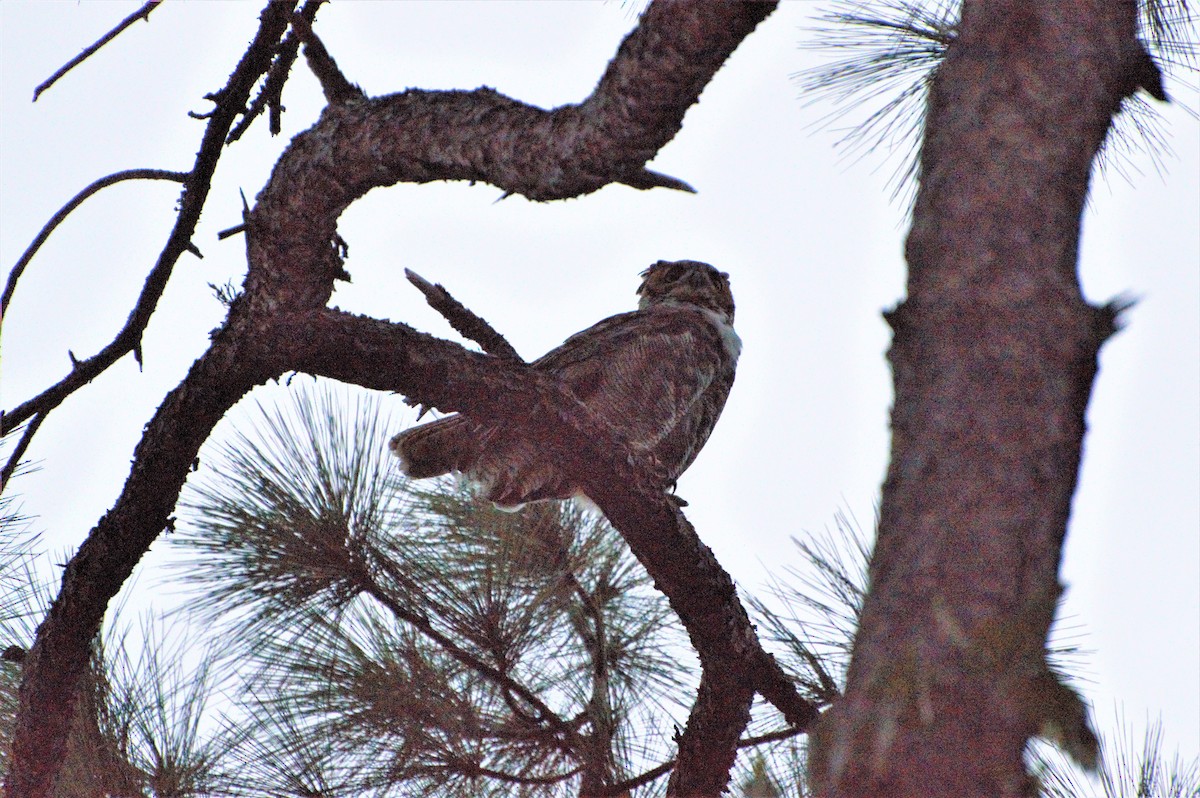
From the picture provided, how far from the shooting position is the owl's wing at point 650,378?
11.5 ft

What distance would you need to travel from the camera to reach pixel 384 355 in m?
2.08

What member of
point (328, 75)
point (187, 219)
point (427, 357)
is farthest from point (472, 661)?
point (328, 75)

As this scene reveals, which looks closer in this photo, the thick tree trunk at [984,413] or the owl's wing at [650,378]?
the thick tree trunk at [984,413]

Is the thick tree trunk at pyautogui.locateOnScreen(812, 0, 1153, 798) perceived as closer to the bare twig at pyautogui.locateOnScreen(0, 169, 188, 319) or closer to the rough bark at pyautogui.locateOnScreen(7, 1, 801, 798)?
the rough bark at pyautogui.locateOnScreen(7, 1, 801, 798)

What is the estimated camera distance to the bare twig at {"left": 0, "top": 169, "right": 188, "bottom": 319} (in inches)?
75.7

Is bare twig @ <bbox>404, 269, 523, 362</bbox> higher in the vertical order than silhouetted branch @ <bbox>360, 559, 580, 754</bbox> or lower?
higher

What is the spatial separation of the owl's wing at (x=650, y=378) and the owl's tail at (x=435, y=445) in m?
0.42

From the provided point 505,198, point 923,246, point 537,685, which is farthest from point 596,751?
point 923,246

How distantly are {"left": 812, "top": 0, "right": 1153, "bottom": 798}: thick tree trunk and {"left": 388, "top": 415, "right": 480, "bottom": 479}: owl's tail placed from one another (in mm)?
2122

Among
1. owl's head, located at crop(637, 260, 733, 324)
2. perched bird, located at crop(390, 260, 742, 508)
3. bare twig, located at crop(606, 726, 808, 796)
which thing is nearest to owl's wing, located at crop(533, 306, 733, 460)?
perched bird, located at crop(390, 260, 742, 508)

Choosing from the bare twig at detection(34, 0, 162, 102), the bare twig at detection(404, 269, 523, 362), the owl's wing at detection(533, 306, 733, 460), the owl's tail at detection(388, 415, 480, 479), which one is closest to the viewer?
the bare twig at detection(34, 0, 162, 102)

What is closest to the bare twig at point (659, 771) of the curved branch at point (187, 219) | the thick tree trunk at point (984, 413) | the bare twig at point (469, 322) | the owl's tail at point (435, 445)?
the owl's tail at point (435, 445)

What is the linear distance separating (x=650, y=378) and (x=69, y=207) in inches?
72.6

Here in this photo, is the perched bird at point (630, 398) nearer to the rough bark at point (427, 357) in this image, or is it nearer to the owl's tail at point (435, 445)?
the owl's tail at point (435, 445)
